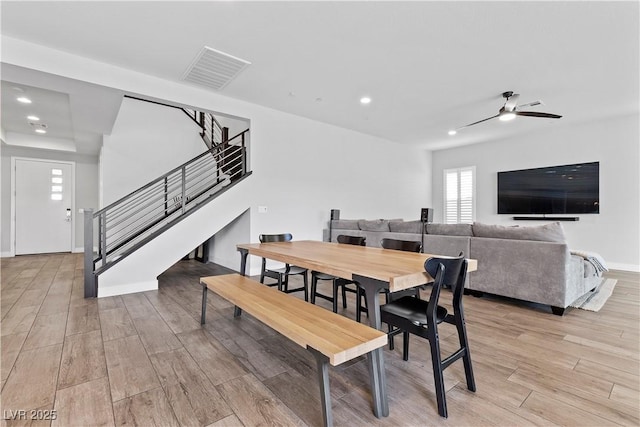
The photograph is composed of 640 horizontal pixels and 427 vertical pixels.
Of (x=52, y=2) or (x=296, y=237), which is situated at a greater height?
(x=52, y=2)

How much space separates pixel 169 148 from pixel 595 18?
267 inches

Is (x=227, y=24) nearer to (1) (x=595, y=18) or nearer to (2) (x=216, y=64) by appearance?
(2) (x=216, y=64)

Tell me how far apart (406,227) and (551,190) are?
4257 mm

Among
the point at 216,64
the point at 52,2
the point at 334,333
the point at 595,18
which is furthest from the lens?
the point at 216,64

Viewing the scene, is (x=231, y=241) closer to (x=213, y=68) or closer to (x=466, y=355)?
(x=213, y=68)

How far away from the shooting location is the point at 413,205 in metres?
8.11

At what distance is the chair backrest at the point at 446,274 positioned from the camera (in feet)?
5.02

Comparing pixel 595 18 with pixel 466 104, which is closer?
pixel 595 18

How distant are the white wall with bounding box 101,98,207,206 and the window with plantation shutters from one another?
689 centimetres

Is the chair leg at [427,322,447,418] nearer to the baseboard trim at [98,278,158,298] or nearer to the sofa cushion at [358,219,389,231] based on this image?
the sofa cushion at [358,219,389,231]

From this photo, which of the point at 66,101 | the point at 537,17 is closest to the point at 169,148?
the point at 66,101

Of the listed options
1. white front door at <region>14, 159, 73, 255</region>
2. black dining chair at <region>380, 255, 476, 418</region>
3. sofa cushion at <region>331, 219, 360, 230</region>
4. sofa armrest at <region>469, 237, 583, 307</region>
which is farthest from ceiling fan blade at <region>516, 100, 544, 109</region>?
white front door at <region>14, 159, 73, 255</region>

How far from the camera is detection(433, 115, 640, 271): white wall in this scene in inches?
213

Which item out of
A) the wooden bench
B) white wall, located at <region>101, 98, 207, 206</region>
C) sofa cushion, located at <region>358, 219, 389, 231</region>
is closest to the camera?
the wooden bench
